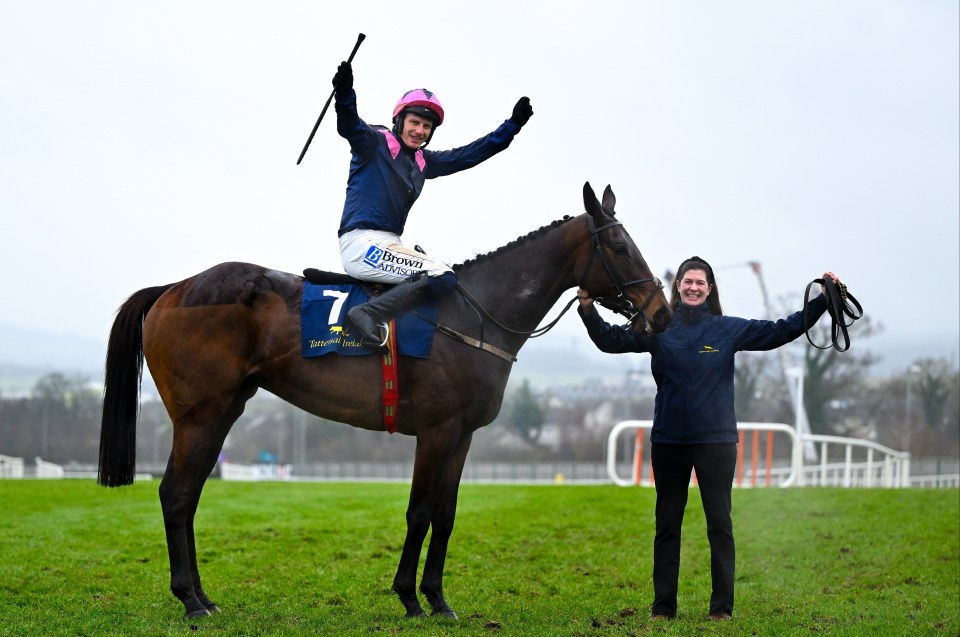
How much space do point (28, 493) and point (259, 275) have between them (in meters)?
9.36

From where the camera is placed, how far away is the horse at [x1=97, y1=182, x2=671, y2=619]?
21.1 feet

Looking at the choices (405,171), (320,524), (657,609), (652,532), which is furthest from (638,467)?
(405,171)

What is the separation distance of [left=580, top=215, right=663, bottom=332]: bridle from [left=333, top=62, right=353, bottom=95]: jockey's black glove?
1.75 meters

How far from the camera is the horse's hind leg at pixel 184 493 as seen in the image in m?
6.50

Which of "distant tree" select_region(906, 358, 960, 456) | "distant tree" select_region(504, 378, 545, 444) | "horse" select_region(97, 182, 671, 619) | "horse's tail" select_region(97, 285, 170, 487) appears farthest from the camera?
"distant tree" select_region(504, 378, 545, 444)

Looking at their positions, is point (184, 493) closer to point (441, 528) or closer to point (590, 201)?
point (441, 528)

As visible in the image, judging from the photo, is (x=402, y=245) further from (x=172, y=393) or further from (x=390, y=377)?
(x=172, y=393)

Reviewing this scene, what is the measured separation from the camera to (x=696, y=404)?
6.53m

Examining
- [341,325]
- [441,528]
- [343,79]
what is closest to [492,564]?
[441,528]

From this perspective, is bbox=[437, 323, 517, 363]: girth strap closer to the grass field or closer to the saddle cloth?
the saddle cloth

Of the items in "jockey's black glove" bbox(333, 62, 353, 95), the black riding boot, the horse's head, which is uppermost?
"jockey's black glove" bbox(333, 62, 353, 95)

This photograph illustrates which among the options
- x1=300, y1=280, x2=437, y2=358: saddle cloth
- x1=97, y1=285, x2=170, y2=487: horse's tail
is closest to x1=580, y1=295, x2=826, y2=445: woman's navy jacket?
x1=300, y1=280, x2=437, y2=358: saddle cloth

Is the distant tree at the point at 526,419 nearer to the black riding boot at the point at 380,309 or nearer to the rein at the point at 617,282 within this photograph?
the rein at the point at 617,282

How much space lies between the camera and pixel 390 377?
6.47m
